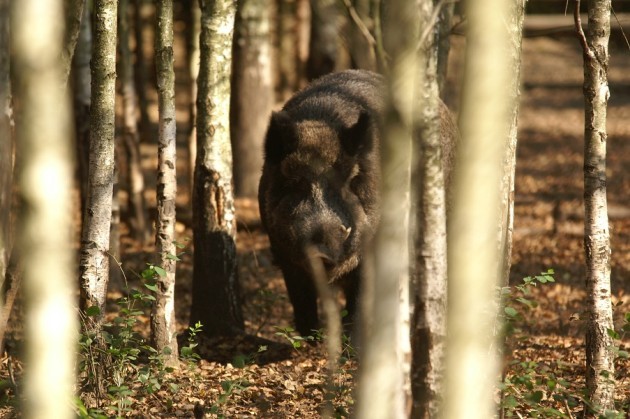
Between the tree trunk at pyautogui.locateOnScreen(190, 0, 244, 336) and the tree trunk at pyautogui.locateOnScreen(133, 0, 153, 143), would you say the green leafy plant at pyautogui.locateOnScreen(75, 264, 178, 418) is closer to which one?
the tree trunk at pyautogui.locateOnScreen(190, 0, 244, 336)

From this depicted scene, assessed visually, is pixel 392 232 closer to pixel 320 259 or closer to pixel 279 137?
pixel 320 259

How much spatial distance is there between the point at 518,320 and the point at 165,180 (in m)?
2.94

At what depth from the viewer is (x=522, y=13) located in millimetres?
5227

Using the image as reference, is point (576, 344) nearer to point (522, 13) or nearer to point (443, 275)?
point (522, 13)

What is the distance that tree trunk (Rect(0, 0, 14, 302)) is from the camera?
22.8ft

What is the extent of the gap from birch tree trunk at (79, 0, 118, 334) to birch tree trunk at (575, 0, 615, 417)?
3.24 m

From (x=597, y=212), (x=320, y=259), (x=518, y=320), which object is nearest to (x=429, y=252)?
(x=518, y=320)

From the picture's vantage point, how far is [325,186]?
7.34 metres

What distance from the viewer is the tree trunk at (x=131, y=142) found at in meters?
11.7

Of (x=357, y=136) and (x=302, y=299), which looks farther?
(x=302, y=299)

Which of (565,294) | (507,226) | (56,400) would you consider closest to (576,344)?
(565,294)

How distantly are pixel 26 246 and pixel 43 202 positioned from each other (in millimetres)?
182

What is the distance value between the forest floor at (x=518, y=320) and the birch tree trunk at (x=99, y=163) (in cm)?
76

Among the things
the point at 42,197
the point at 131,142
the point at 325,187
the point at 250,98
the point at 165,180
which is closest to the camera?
the point at 42,197
